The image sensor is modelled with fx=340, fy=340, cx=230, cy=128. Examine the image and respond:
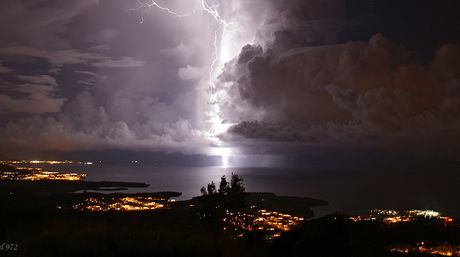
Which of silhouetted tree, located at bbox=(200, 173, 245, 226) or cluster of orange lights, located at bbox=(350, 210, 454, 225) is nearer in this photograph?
cluster of orange lights, located at bbox=(350, 210, 454, 225)

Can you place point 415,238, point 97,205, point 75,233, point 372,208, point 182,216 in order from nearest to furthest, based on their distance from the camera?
point 75,233 < point 415,238 < point 182,216 < point 97,205 < point 372,208

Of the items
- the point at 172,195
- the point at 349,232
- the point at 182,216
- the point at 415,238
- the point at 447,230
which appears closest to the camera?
the point at 349,232

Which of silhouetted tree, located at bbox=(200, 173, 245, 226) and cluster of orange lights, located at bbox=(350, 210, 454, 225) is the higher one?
silhouetted tree, located at bbox=(200, 173, 245, 226)

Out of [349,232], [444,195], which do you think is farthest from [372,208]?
[349,232]

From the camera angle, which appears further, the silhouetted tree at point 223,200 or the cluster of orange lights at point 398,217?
the silhouetted tree at point 223,200

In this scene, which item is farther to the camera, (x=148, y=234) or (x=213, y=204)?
(x=213, y=204)

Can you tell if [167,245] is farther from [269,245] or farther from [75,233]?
Answer: [269,245]

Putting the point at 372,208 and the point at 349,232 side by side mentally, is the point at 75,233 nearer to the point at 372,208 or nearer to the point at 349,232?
the point at 349,232

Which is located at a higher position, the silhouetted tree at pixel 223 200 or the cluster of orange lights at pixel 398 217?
the silhouetted tree at pixel 223 200

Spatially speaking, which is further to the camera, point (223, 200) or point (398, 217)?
point (398, 217)

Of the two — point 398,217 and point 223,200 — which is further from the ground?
point 223,200

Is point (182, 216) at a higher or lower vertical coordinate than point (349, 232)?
lower
